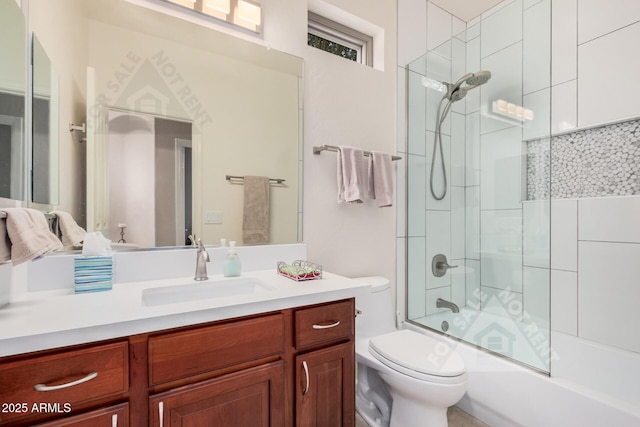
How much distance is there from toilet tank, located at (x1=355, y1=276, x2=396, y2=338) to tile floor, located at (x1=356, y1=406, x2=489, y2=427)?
18.0 inches

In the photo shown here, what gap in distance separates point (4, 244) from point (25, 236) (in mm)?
42

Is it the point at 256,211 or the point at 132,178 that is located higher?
the point at 132,178

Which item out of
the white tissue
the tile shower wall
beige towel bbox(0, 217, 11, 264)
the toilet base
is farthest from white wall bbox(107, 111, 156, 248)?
the tile shower wall

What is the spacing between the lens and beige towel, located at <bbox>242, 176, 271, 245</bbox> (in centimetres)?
151

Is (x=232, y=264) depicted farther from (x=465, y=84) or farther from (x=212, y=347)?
(x=465, y=84)

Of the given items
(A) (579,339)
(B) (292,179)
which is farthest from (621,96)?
(B) (292,179)

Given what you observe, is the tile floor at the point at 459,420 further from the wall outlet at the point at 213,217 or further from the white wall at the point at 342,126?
the wall outlet at the point at 213,217

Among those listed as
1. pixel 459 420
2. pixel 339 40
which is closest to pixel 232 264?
pixel 459 420

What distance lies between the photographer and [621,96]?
1611 millimetres

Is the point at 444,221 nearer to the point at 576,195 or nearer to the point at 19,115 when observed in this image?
the point at 576,195

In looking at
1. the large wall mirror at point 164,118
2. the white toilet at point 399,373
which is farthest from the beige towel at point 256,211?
the white toilet at point 399,373

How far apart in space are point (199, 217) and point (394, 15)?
1.90 metres

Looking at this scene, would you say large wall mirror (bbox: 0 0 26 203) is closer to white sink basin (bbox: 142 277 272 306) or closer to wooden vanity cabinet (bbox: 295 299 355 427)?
white sink basin (bbox: 142 277 272 306)

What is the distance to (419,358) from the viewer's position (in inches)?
52.1
